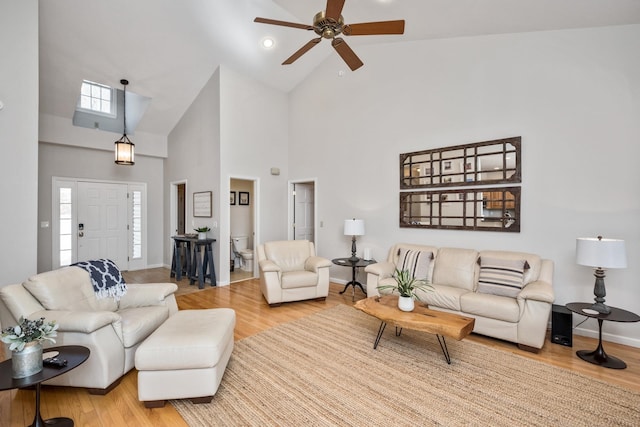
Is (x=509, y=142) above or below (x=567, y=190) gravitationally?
above

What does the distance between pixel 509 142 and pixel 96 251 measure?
24.7ft

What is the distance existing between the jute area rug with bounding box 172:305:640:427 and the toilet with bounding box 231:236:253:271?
348 centimetres

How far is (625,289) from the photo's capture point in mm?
2975

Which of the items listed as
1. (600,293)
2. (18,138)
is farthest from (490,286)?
(18,138)

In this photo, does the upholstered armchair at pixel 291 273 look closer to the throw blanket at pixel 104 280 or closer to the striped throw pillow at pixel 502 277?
the throw blanket at pixel 104 280

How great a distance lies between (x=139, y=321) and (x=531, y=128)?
452 centimetres

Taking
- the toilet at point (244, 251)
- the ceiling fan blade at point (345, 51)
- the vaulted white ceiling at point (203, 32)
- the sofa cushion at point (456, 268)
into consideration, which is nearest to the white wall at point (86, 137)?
the vaulted white ceiling at point (203, 32)

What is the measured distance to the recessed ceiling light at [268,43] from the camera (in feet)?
15.9

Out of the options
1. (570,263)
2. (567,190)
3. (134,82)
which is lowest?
(570,263)

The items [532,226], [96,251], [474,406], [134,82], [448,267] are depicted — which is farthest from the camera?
[96,251]

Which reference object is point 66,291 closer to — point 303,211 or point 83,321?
point 83,321

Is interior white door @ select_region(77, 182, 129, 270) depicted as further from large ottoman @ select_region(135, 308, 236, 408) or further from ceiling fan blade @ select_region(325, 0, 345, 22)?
ceiling fan blade @ select_region(325, 0, 345, 22)

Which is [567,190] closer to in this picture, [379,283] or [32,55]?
[379,283]

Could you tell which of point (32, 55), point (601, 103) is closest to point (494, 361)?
point (601, 103)
